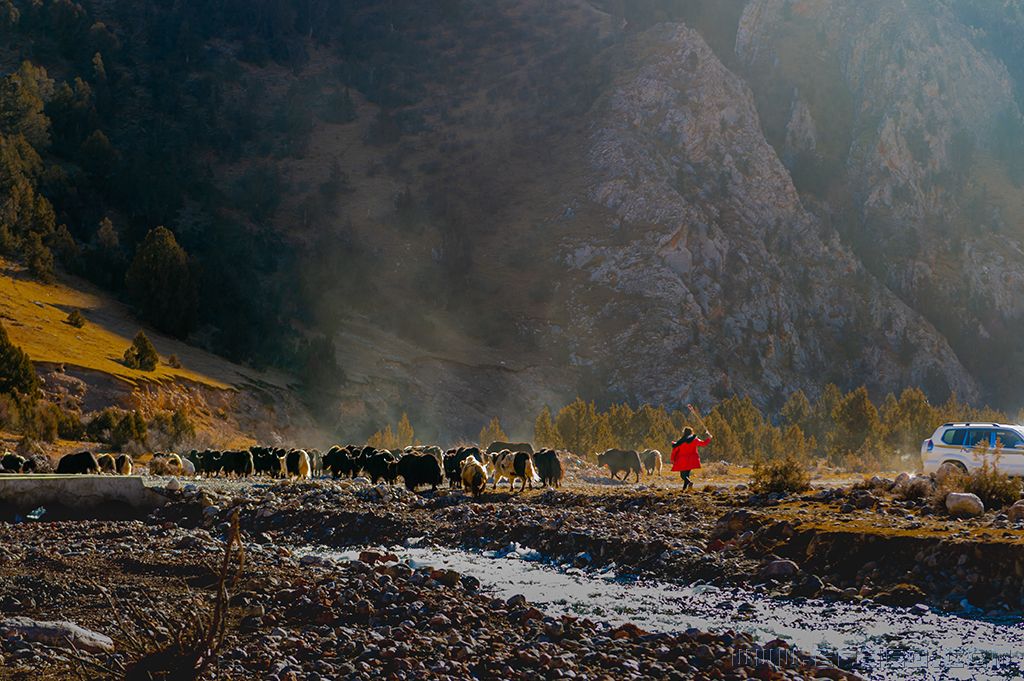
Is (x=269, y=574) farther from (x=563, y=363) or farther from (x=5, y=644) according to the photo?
(x=563, y=363)

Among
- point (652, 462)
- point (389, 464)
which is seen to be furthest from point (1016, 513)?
point (652, 462)

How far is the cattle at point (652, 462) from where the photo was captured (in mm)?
45188

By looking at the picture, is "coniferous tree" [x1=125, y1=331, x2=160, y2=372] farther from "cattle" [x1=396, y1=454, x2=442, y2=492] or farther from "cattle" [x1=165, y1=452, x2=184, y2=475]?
"cattle" [x1=396, y1=454, x2=442, y2=492]

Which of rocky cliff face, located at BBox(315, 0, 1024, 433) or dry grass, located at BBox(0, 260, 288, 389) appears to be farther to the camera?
rocky cliff face, located at BBox(315, 0, 1024, 433)

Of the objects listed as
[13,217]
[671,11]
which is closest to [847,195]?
[671,11]

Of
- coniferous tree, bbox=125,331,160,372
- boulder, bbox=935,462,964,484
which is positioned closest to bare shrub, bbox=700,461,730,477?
boulder, bbox=935,462,964,484

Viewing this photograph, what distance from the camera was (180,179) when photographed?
129500 mm

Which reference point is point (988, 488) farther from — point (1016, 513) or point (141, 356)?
point (141, 356)

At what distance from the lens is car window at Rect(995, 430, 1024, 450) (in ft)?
82.5

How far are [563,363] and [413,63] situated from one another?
8037cm

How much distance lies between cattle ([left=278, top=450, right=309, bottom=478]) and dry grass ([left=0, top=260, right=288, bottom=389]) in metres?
32.3

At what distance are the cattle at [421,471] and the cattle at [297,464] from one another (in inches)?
341

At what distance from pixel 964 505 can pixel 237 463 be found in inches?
1296

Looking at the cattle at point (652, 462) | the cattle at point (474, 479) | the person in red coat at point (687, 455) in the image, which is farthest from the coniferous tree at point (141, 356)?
the person in red coat at point (687, 455)
